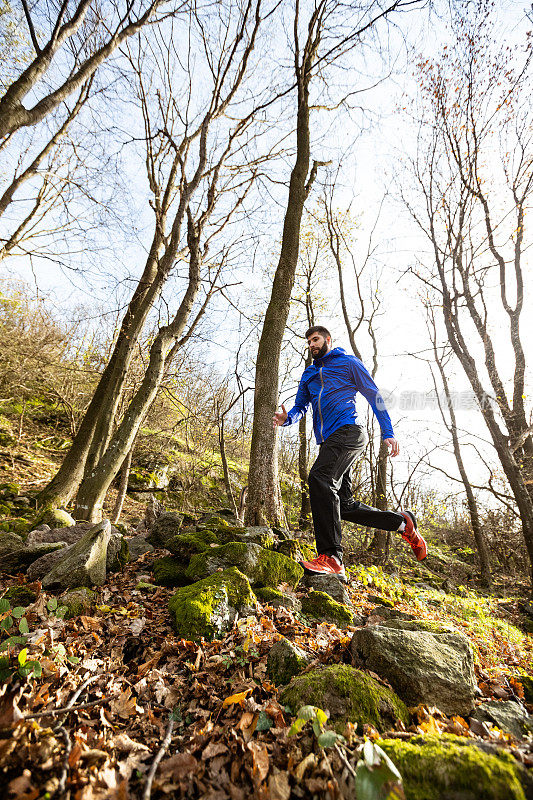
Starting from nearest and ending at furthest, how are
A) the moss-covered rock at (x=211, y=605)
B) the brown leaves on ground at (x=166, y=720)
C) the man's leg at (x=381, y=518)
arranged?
1. the brown leaves on ground at (x=166, y=720)
2. the moss-covered rock at (x=211, y=605)
3. the man's leg at (x=381, y=518)

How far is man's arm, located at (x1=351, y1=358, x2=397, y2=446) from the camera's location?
3.75 meters

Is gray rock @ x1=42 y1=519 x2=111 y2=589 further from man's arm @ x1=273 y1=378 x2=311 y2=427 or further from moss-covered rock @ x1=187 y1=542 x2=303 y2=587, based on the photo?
man's arm @ x1=273 y1=378 x2=311 y2=427

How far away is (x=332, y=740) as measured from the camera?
1.31 meters

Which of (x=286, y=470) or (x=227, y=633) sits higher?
(x=286, y=470)

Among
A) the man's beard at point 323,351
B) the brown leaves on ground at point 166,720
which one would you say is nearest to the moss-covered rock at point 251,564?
the brown leaves on ground at point 166,720

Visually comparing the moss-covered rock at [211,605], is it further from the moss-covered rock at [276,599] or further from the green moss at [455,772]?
the green moss at [455,772]

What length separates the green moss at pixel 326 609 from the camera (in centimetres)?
300

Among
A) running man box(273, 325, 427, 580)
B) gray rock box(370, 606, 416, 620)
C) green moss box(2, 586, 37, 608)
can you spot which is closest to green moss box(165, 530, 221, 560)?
running man box(273, 325, 427, 580)

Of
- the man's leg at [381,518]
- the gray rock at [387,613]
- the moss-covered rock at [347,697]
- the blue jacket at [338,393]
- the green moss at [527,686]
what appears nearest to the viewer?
the moss-covered rock at [347,697]

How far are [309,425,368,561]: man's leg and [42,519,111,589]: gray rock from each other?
2.04 meters

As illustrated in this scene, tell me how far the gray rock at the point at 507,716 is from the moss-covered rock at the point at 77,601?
105 inches

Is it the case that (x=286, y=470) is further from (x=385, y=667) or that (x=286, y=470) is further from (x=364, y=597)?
(x=385, y=667)

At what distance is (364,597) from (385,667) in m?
2.16

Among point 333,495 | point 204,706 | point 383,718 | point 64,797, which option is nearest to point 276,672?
point 204,706
